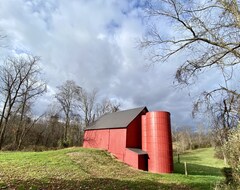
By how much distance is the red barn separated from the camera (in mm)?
17156

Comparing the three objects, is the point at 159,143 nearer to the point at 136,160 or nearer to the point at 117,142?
the point at 136,160

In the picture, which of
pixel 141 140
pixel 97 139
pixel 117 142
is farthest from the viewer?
pixel 97 139

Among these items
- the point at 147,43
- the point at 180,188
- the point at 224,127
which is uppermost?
the point at 147,43

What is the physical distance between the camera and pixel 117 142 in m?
20.5

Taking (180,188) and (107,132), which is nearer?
(180,188)

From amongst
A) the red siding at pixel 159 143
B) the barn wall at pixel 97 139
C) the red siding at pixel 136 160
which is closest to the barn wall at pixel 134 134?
the red siding at pixel 136 160

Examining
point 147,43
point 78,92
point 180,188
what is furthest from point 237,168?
point 78,92

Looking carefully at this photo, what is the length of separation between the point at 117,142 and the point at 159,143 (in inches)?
201

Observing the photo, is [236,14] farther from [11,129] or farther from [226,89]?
[11,129]

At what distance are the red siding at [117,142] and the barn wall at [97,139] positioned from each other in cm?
101

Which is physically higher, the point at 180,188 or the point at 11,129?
the point at 11,129

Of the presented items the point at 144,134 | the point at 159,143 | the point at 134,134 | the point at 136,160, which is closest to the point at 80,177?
the point at 136,160

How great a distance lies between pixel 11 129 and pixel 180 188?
3255 cm

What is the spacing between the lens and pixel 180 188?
10039 millimetres
